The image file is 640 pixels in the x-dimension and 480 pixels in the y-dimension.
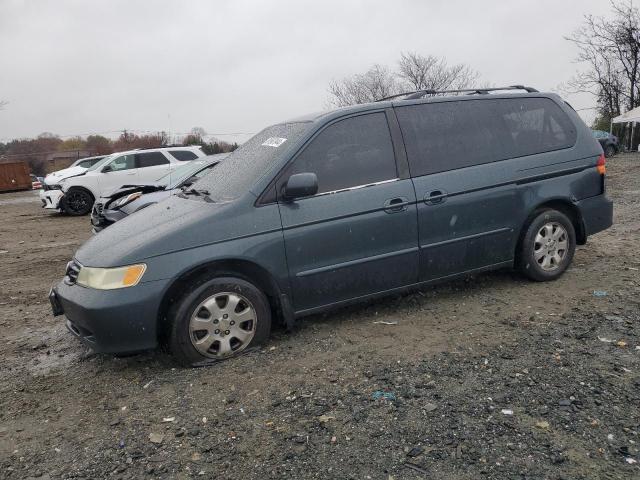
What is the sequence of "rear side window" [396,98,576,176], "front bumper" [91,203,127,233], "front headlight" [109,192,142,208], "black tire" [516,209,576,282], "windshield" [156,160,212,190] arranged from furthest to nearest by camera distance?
"windshield" [156,160,212,190]
"front headlight" [109,192,142,208]
"front bumper" [91,203,127,233]
"black tire" [516,209,576,282]
"rear side window" [396,98,576,176]

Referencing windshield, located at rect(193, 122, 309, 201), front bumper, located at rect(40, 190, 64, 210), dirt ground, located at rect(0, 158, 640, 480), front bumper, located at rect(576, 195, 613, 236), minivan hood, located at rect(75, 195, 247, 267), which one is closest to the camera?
dirt ground, located at rect(0, 158, 640, 480)

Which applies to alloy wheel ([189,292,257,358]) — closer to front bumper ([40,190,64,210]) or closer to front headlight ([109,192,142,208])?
front headlight ([109,192,142,208])

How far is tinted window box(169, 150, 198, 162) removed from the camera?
1463cm

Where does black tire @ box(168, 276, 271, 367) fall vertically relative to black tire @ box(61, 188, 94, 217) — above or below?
below

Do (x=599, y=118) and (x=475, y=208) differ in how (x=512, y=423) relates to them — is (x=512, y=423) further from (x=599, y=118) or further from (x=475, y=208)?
(x=599, y=118)

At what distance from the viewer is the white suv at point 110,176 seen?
47.2ft

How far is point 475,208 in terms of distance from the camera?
14.4 feet

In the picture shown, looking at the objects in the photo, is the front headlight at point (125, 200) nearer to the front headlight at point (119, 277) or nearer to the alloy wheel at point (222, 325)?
the front headlight at point (119, 277)

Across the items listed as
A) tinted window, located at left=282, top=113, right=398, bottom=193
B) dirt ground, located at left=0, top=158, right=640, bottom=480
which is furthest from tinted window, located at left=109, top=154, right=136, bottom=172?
tinted window, located at left=282, top=113, right=398, bottom=193

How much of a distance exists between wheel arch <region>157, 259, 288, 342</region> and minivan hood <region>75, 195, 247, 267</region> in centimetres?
19

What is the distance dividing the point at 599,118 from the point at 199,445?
4214cm

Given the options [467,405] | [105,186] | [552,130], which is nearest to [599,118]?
[105,186]

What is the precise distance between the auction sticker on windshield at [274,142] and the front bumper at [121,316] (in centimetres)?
145

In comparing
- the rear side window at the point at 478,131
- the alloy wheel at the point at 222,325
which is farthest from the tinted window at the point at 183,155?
the alloy wheel at the point at 222,325
